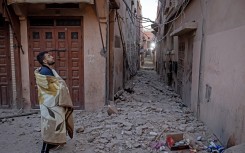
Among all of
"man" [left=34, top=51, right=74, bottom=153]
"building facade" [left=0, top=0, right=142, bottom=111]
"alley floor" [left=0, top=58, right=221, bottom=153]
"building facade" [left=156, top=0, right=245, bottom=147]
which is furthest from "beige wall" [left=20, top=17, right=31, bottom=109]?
"building facade" [left=156, top=0, right=245, bottom=147]

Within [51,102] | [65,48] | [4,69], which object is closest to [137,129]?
[51,102]

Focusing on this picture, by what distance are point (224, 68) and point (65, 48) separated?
169 inches

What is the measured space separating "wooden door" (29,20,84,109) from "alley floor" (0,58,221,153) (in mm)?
1022

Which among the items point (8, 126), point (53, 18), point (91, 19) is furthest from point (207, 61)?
point (8, 126)

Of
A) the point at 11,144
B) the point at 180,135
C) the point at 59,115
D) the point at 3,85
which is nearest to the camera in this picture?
the point at 59,115

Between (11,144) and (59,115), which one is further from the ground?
(59,115)

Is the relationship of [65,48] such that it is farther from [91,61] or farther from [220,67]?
[220,67]

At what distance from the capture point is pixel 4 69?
687 centimetres

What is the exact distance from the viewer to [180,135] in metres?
4.23

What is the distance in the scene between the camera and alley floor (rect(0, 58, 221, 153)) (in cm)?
430

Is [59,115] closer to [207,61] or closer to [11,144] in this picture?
[11,144]

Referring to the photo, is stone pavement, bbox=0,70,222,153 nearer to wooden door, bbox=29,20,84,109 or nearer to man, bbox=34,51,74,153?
man, bbox=34,51,74,153

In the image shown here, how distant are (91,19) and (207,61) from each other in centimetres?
326

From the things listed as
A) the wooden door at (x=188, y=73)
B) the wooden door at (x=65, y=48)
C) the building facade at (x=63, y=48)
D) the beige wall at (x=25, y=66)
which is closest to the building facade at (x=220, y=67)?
the wooden door at (x=188, y=73)
